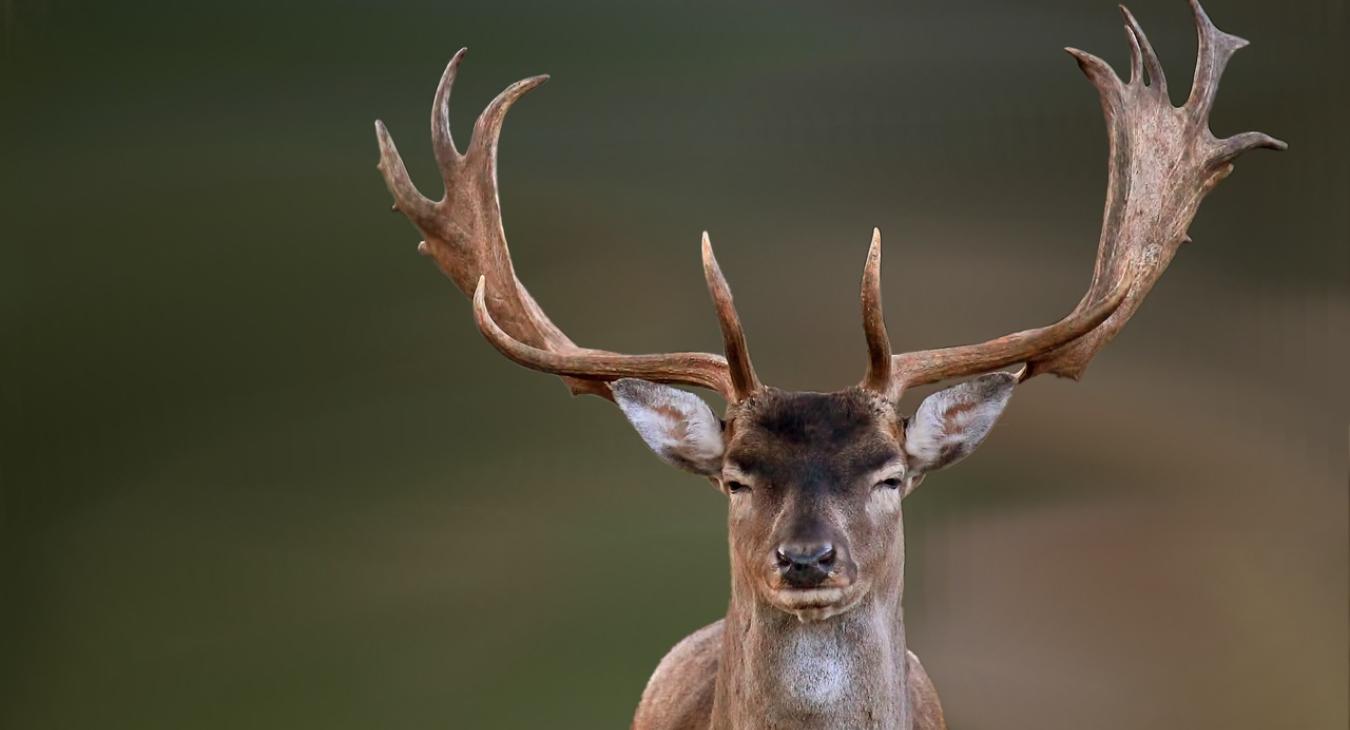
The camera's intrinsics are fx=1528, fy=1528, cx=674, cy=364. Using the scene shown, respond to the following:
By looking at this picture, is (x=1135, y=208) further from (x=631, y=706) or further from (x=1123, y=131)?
(x=631, y=706)

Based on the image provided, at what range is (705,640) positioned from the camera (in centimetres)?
403

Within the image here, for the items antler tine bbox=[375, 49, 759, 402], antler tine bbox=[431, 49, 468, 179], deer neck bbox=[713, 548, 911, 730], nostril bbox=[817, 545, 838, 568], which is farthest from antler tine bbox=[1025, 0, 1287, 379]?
antler tine bbox=[431, 49, 468, 179]

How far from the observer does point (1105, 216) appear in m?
3.80

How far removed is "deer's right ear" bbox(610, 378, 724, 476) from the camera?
10.3ft

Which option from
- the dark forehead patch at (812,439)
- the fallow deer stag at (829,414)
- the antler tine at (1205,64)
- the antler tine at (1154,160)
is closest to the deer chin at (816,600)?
the fallow deer stag at (829,414)

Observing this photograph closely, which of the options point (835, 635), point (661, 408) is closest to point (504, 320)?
point (661, 408)

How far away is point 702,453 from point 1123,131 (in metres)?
1.47

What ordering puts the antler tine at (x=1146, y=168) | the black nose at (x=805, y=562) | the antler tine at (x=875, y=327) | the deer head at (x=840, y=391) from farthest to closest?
the antler tine at (x=1146, y=168)
the antler tine at (x=875, y=327)
the deer head at (x=840, y=391)
the black nose at (x=805, y=562)

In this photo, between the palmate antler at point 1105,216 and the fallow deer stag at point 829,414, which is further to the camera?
the palmate antler at point 1105,216

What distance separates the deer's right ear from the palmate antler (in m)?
0.26

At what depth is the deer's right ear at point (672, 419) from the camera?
10.3ft

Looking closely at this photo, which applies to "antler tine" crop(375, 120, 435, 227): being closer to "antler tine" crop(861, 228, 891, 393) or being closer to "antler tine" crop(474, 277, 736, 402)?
"antler tine" crop(474, 277, 736, 402)

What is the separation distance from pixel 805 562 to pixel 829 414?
0.39 metres

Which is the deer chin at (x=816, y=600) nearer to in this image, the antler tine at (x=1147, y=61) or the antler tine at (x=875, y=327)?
the antler tine at (x=875, y=327)
